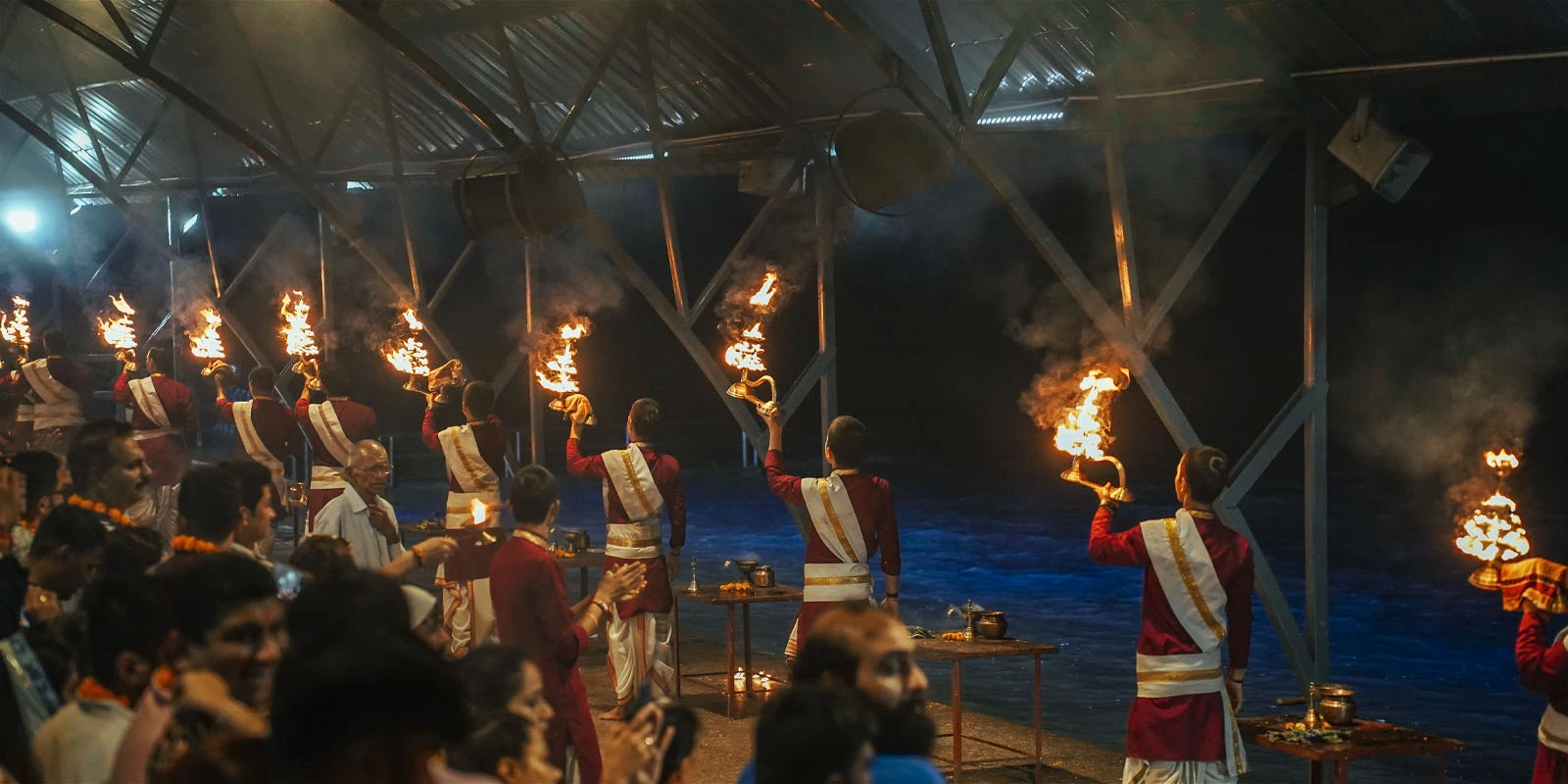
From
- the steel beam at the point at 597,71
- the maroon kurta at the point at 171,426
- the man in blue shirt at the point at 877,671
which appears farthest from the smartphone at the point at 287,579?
the maroon kurta at the point at 171,426

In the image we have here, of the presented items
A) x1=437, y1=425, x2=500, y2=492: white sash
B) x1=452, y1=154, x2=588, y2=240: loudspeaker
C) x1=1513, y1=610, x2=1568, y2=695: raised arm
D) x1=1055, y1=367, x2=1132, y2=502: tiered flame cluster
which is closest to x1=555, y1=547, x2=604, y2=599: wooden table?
x1=437, y1=425, x2=500, y2=492: white sash

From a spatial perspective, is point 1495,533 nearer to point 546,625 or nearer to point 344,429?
point 546,625

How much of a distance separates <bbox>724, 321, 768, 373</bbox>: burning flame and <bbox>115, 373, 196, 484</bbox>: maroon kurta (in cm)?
603

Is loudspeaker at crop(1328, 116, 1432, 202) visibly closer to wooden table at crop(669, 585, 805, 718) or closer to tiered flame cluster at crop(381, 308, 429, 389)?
A: wooden table at crop(669, 585, 805, 718)

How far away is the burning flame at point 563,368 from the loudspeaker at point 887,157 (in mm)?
3468

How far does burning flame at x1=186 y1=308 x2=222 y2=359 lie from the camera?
54.3 ft

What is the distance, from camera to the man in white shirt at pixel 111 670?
3.37 meters

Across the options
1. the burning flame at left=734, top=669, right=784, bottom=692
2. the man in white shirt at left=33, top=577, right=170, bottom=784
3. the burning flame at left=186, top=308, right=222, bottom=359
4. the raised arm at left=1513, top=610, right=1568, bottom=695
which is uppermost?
the burning flame at left=186, top=308, right=222, bottom=359

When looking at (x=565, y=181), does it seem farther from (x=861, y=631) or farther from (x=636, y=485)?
(x=861, y=631)

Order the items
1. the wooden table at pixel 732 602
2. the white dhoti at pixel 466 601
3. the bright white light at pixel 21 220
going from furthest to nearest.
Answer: the bright white light at pixel 21 220 → the white dhoti at pixel 466 601 → the wooden table at pixel 732 602

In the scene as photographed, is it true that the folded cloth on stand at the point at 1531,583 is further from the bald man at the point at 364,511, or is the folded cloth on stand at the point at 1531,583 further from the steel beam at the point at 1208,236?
the bald man at the point at 364,511

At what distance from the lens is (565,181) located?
421 inches

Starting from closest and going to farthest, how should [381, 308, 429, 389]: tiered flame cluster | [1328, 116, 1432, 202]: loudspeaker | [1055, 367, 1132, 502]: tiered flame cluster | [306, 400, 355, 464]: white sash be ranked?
1. [1055, 367, 1132, 502]: tiered flame cluster
2. [1328, 116, 1432, 202]: loudspeaker
3. [306, 400, 355, 464]: white sash
4. [381, 308, 429, 389]: tiered flame cluster

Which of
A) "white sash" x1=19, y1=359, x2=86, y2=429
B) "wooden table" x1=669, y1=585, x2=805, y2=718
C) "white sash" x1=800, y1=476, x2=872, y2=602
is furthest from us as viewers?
"white sash" x1=19, y1=359, x2=86, y2=429
